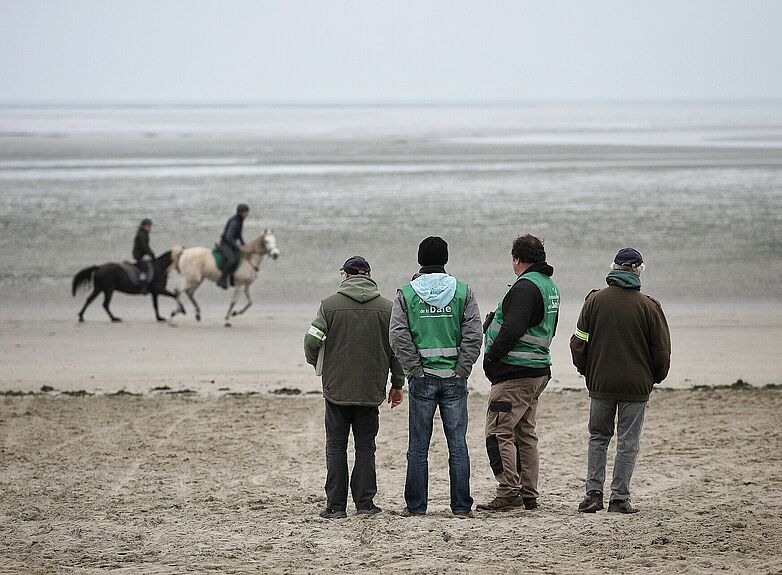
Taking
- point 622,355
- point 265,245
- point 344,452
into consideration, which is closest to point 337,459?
point 344,452

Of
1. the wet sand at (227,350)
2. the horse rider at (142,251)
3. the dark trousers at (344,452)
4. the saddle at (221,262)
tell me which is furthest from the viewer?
the saddle at (221,262)

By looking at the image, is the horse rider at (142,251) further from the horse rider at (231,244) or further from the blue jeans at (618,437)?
the blue jeans at (618,437)

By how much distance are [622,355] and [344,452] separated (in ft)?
6.41

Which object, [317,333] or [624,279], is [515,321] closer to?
[624,279]

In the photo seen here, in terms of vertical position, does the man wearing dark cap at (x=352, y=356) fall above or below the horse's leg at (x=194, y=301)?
above

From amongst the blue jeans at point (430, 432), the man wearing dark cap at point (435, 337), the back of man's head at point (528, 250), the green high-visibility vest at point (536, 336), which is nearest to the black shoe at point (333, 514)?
the blue jeans at point (430, 432)

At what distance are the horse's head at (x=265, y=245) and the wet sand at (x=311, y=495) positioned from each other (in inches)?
265

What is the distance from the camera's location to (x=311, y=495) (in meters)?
8.19

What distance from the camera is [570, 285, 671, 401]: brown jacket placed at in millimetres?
6914

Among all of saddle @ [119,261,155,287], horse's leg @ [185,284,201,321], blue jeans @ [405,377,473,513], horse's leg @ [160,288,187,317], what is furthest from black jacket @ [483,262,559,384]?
saddle @ [119,261,155,287]

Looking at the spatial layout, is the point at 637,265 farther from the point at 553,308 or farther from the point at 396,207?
the point at 396,207

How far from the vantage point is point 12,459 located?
9.22 m

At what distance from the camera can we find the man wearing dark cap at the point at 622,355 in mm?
6922

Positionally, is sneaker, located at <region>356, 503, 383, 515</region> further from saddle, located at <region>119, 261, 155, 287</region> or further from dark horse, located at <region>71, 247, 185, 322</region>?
saddle, located at <region>119, 261, 155, 287</region>
